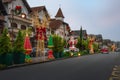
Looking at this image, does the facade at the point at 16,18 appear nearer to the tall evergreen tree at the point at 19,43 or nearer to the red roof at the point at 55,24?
the tall evergreen tree at the point at 19,43

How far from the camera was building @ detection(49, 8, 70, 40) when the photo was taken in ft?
310

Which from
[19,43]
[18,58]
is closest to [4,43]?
[19,43]

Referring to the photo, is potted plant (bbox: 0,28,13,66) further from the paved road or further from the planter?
the paved road

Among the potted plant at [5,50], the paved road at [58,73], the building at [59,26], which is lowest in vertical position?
the paved road at [58,73]

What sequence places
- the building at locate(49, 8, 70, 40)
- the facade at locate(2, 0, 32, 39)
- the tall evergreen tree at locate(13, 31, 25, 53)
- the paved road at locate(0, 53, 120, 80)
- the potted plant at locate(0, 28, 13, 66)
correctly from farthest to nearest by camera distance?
the building at locate(49, 8, 70, 40) < the facade at locate(2, 0, 32, 39) < the tall evergreen tree at locate(13, 31, 25, 53) < the potted plant at locate(0, 28, 13, 66) < the paved road at locate(0, 53, 120, 80)

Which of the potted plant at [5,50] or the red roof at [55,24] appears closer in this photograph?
the potted plant at [5,50]

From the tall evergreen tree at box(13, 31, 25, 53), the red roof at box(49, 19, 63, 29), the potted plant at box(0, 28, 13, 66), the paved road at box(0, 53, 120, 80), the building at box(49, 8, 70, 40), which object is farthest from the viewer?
the red roof at box(49, 19, 63, 29)

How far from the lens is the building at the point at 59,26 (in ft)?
310

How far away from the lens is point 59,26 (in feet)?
317

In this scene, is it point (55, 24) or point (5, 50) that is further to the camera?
point (55, 24)

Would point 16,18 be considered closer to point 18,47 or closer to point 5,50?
point 18,47

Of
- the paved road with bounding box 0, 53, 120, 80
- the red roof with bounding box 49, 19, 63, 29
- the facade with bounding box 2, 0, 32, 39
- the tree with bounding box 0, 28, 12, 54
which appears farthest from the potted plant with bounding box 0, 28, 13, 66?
the red roof with bounding box 49, 19, 63, 29

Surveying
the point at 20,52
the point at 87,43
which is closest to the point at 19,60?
the point at 20,52

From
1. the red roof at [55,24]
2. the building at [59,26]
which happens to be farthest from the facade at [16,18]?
the red roof at [55,24]
